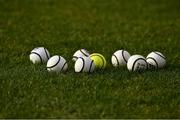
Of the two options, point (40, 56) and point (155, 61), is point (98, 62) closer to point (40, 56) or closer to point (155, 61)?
point (155, 61)

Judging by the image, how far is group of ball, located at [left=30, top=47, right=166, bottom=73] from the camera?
32.4 feet

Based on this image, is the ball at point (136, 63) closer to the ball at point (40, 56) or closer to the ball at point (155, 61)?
the ball at point (155, 61)

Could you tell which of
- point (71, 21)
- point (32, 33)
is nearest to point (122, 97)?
point (32, 33)

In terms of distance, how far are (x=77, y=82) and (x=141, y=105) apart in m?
1.50

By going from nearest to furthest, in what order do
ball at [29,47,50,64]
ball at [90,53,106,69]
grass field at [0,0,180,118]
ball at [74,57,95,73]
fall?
grass field at [0,0,180,118], ball at [74,57,95,73], ball at [90,53,106,69], ball at [29,47,50,64]

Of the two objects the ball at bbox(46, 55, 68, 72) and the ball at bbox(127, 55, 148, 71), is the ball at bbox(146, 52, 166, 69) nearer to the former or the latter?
the ball at bbox(127, 55, 148, 71)

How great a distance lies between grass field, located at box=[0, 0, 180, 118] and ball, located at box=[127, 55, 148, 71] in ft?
0.51

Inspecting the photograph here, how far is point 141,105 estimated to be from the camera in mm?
8500

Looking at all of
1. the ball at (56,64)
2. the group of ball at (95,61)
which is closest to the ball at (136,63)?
the group of ball at (95,61)

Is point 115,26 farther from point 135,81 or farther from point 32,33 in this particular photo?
point 135,81

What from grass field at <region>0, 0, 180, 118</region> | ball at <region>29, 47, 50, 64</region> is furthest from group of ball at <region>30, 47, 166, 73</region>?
grass field at <region>0, 0, 180, 118</region>

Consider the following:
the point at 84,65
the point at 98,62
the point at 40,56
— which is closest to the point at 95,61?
the point at 98,62

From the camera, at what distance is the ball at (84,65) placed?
9.84m

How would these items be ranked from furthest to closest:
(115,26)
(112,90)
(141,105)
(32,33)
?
(115,26) → (32,33) → (112,90) → (141,105)
